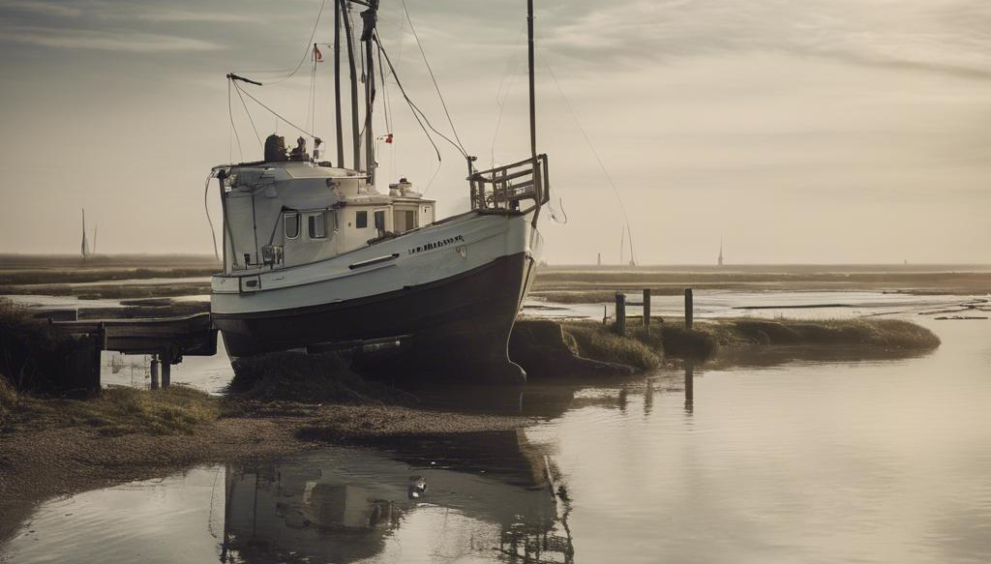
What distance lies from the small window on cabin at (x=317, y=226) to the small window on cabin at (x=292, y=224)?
0.38 m

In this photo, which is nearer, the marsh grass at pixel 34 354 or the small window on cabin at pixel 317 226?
the marsh grass at pixel 34 354

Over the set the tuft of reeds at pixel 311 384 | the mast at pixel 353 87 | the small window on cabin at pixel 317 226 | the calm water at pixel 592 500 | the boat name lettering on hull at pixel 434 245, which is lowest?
the calm water at pixel 592 500

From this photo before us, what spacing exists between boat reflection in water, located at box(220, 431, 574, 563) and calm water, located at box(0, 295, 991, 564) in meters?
0.04

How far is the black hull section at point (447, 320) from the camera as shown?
29031 millimetres

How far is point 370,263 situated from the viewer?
2872cm

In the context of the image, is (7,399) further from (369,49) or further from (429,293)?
(369,49)

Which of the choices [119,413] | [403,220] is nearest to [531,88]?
[403,220]

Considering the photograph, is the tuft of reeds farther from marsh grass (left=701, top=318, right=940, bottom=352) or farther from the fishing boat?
marsh grass (left=701, top=318, right=940, bottom=352)

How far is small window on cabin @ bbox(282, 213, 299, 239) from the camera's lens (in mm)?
31000

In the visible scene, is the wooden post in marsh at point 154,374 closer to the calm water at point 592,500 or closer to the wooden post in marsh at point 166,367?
the wooden post in marsh at point 166,367

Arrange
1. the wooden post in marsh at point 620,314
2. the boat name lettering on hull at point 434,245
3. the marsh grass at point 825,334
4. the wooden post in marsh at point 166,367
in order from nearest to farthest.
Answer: the wooden post in marsh at point 166,367
the boat name lettering on hull at point 434,245
the wooden post in marsh at point 620,314
the marsh grass at point 825,334

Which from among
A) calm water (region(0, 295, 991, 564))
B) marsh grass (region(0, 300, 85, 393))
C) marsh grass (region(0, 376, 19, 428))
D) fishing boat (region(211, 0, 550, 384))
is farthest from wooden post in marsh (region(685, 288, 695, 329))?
marsh grass (region(0, 376, 19, 428))

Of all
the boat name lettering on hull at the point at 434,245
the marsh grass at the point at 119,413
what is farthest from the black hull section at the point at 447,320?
the marsh grass at the point at 119,413

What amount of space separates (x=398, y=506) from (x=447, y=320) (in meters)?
14.1
